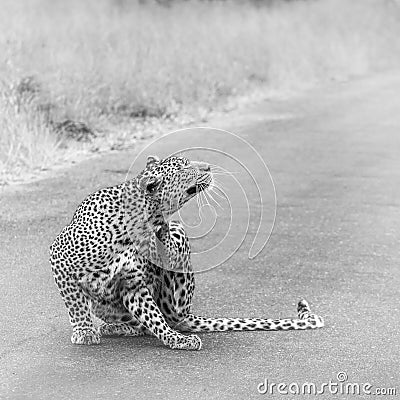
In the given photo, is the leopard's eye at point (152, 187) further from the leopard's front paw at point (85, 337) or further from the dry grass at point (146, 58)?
the dry grass at point (146, 58)

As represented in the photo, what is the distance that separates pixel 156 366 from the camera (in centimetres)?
560

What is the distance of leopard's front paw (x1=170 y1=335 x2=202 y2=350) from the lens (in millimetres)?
5824

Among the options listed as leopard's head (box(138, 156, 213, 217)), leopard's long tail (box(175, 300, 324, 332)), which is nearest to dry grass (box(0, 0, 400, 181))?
leopard's long tail (box(175, 300, 324, 332))

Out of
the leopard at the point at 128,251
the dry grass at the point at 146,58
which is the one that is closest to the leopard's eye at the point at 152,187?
the leopard at the point at 128,251

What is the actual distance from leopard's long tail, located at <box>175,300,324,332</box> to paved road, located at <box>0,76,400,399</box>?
6 centimetres

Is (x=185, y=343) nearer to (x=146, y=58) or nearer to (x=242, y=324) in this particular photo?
(x=242, y=324)

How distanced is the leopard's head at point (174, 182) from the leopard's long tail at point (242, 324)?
0.74 m

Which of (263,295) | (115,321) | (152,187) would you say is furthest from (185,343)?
(263,295)

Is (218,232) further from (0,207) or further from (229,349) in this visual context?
(229,349)

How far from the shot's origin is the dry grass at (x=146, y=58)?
44.2 ft

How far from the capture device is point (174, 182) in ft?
18.8

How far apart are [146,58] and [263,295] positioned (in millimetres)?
10522

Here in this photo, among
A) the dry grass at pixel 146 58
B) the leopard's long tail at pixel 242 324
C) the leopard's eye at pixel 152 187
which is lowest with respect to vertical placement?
the dry grass at pixel 146 58

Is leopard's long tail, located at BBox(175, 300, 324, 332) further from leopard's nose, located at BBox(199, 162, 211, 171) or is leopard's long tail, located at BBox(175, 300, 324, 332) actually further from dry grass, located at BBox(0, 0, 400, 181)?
dry grass, located at BBox(0, 0, 400, 181)
